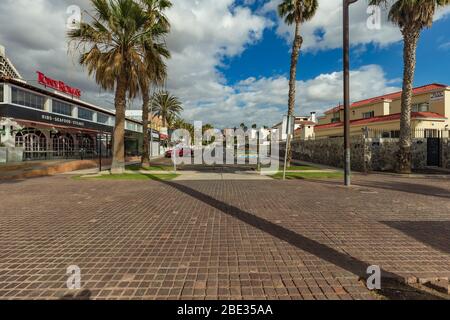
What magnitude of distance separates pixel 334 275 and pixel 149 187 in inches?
343

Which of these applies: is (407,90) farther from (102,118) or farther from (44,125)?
(102,118)

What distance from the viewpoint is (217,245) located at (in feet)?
14.6

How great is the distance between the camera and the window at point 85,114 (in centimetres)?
3074

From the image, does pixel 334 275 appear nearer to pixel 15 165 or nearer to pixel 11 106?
pixel 15 165

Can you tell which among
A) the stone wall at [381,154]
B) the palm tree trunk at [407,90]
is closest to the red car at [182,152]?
the stone wall at [381,154]

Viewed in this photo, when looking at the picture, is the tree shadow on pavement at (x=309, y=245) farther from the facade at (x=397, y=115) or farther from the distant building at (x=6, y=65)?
the distant building at (x=6, y=65)

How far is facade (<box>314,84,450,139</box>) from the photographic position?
23.6m

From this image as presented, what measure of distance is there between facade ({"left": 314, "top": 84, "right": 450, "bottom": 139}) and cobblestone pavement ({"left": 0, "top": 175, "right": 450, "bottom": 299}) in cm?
1359

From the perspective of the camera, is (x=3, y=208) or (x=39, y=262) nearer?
(x=39, y=262)

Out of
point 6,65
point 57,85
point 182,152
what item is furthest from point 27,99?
point 6,65

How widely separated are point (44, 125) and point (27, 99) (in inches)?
94.4

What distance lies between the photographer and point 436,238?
187 inches

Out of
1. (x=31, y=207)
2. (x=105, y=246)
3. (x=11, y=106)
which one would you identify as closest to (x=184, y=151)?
(x=11, y=106)
